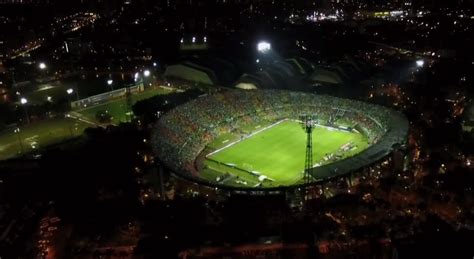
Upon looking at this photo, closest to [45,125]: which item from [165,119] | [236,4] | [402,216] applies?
[165,119]

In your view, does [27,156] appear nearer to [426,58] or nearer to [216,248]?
[216,248]

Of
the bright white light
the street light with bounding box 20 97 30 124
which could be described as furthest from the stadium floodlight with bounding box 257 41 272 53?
the street light with bounding box 20 97 30 124

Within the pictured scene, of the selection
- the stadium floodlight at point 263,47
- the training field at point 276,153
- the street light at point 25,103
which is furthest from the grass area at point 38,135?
the stadium floodlight at point 263,47

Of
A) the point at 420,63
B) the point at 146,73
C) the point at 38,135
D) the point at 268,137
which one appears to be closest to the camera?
the point at 38,135

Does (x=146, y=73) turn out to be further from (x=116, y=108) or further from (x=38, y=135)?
(x=38, y=135)

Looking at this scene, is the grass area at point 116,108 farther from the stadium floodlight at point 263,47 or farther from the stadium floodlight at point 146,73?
the stadium floodlight at point 263,47

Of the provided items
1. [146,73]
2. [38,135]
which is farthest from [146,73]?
[38,135]
